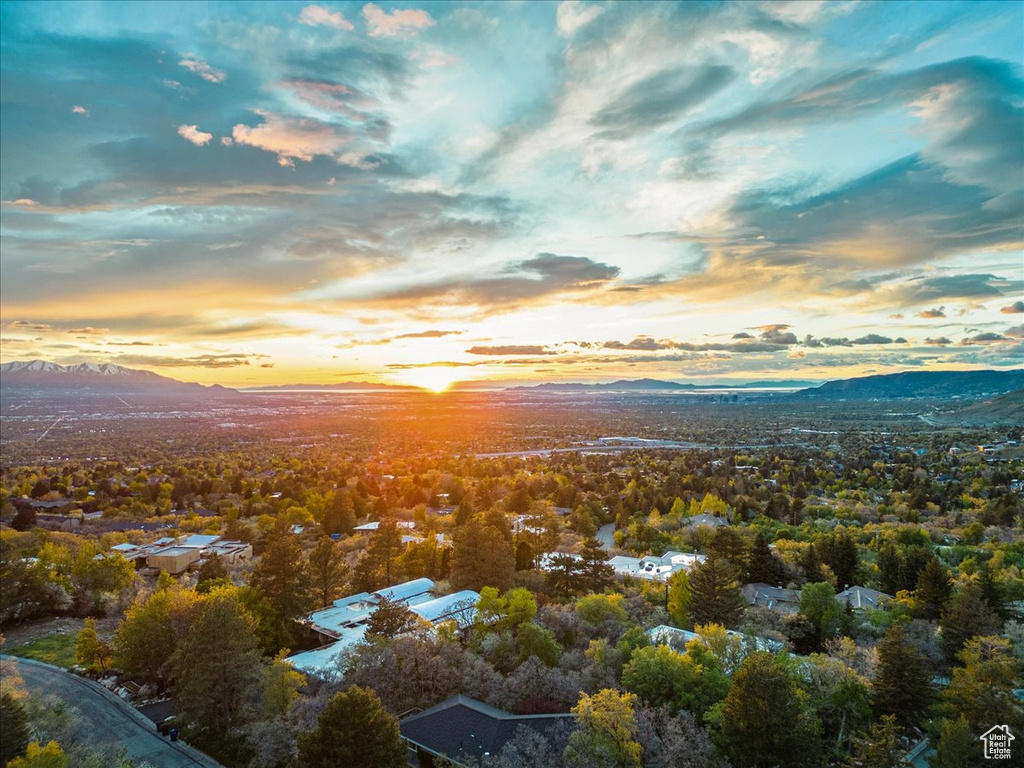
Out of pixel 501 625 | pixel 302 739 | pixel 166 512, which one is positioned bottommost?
pixel 166 512

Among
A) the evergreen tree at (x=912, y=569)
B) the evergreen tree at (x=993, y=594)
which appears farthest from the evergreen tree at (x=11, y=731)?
the evergreen tree at (x=912, y=569)

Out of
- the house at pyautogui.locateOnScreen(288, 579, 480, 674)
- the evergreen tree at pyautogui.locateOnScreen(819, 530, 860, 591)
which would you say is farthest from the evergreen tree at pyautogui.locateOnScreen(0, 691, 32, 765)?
the evergreen tree at pyautogui.locateOnScreen(819, 530, 860, 591)

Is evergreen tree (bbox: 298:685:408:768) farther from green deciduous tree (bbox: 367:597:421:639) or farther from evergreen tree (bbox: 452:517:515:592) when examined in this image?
evergreen tree (bbox: 452:517:515:592)

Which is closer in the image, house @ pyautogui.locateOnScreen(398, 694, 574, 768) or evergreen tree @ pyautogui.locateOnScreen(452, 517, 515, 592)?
house @ pyautogui.locateOnScreen(398, 694, 574, 768)

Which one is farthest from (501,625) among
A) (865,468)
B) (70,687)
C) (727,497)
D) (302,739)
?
(865,468)

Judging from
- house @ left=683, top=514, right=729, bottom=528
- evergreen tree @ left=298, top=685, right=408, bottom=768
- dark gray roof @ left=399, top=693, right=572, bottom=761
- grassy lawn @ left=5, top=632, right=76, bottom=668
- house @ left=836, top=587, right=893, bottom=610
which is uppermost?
evergreen tree @ left=298, top=685, right=408, bottom=768

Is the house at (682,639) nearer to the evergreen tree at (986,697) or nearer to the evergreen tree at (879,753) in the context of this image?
the evergreen tree at (986,697)

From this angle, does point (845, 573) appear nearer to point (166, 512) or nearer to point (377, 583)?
point (377, 583)
